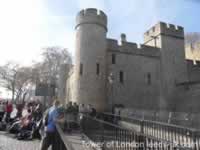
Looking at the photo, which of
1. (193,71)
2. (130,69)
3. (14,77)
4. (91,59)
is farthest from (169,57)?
(14,77)

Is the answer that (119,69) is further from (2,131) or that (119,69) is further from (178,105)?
(2,131)

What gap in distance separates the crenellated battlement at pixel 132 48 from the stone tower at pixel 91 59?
1.33 metres

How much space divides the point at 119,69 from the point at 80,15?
23.1 feet

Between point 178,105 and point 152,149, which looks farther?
point 178,105

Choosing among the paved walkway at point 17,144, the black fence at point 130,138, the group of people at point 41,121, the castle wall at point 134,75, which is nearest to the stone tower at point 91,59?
the castle wall at point 134,75

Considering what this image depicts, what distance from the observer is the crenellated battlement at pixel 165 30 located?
78.7 ft

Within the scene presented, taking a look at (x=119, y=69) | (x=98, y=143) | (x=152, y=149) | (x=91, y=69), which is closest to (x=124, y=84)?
(x=119, y=69)

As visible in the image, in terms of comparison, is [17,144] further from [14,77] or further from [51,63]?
[14,77]

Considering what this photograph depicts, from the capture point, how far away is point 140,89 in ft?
72.1

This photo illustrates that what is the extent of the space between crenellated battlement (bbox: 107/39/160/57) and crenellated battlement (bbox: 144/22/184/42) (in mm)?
2317

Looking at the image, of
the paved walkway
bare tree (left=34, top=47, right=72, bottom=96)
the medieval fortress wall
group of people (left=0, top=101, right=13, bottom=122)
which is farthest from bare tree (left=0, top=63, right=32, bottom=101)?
the paved walkway

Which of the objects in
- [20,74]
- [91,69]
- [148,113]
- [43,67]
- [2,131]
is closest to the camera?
[2,131]

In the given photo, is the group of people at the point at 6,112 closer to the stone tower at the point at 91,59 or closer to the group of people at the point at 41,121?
the group of people at the point at 41,121

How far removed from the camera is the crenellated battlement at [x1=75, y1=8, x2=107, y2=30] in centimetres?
2006
